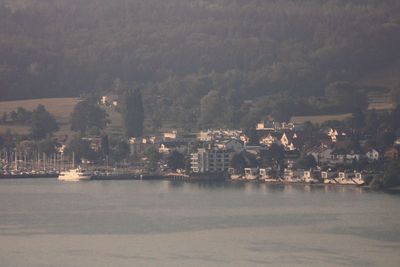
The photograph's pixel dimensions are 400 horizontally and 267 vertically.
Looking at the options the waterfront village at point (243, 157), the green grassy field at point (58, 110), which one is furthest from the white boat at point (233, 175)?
the green grassy field at point (58, 110)

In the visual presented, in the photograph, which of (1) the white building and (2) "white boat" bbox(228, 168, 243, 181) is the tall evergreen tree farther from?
(2) "white boat" bbox(228, 168, 243, 181)

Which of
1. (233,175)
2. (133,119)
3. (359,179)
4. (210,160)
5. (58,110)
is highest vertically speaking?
(58,110)

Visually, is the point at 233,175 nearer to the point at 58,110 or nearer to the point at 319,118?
the point at 319,118

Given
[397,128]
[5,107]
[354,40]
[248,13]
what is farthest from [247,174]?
[248,13]

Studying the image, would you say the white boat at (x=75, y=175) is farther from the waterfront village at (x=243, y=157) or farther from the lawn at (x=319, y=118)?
the lawn at (x=319, y=118)

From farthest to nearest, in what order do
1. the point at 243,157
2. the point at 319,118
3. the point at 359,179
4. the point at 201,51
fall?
the point at 201,51, the point at 319,118, the point at 243,157, the point at 359,179

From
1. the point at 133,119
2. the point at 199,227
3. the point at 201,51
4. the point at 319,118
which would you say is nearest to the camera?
the point at 199,227

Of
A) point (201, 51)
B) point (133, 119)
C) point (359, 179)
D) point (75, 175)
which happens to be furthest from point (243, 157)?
point (201, 51)
